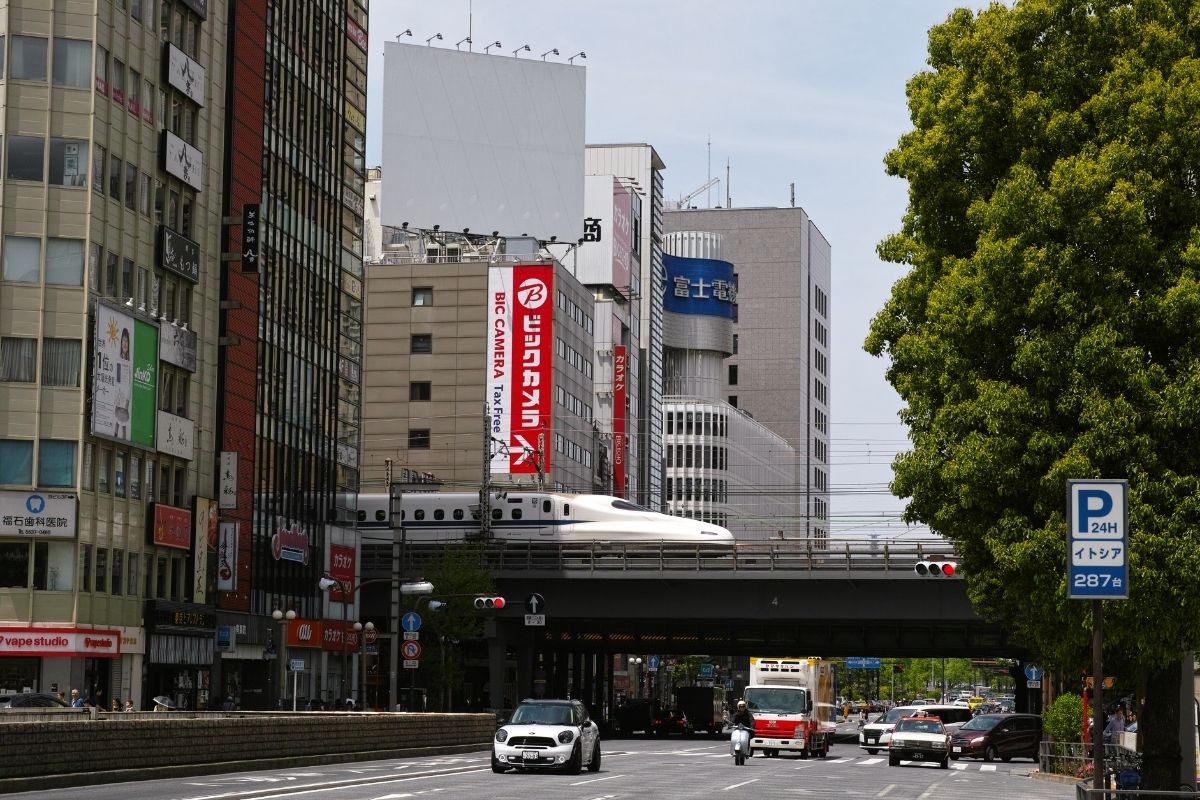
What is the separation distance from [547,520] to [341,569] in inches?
385

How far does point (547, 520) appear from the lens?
85125 millimetres

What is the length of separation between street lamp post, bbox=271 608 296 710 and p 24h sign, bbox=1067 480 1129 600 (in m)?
47.4

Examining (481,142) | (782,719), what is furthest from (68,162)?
(481,142)

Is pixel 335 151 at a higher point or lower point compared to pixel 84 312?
higher

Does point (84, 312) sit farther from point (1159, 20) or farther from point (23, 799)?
point (1159, 20)

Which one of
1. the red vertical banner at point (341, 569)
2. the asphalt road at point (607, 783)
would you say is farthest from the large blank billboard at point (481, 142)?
the asphalt road at point (607, 783)

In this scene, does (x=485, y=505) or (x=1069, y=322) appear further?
(x=485, y=505)

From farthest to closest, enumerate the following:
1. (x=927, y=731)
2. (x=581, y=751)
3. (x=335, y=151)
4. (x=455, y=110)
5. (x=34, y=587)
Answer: (x=455, y=110) < (x=335, y=151) < (x=34, y=587) < (x=927, y=731) < (x=581, y=751)

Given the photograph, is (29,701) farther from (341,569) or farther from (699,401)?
(699,401)

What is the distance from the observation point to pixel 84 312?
5928 centimetres

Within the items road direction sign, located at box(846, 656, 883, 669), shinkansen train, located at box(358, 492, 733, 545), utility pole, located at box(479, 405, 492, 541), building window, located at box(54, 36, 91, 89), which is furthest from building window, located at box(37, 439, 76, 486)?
road direction sign, located at box(846, 656, 883, 669)

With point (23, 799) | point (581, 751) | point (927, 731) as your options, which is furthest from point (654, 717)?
point (23, 799)

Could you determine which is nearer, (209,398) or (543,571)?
(209,398)

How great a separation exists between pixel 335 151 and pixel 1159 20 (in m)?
63.6
